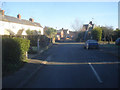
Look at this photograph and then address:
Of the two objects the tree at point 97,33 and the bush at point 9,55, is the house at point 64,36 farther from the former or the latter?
the bush at point 9,55

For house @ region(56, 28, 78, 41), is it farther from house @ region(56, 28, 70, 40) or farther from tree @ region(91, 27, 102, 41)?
tree @ region(91, 27, 102, 41)

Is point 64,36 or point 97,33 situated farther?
point 64,36

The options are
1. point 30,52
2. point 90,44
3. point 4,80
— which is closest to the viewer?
point 4,80

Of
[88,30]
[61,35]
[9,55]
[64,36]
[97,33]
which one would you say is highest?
[88,30]

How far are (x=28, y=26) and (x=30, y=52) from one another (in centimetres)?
2799

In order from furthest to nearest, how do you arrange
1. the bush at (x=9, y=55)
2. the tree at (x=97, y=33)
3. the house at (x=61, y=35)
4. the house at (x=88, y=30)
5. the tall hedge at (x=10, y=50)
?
the house at (x=61, y=35) → the house at (x=88, y=30) → the tree at (x=97, y=33) → the tall hedge at (x=10, y=50) → the bush at (x=9, y=55)

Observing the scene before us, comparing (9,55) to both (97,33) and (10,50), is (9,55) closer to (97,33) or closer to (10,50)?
(10,50)

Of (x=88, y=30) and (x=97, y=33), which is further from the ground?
(x=88, y=30)

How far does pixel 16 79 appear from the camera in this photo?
7.45 m

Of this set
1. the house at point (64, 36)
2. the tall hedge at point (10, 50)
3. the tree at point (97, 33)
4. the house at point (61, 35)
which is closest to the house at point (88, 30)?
the tree at point (97, 33)

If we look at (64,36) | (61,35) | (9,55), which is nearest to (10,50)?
(9,55)

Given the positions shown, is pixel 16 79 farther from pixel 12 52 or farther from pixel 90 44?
pixel 90 44

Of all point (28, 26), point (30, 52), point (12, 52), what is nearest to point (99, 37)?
point (28, 26)

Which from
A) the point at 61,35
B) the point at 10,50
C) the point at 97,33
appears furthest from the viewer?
the point at 61,35
